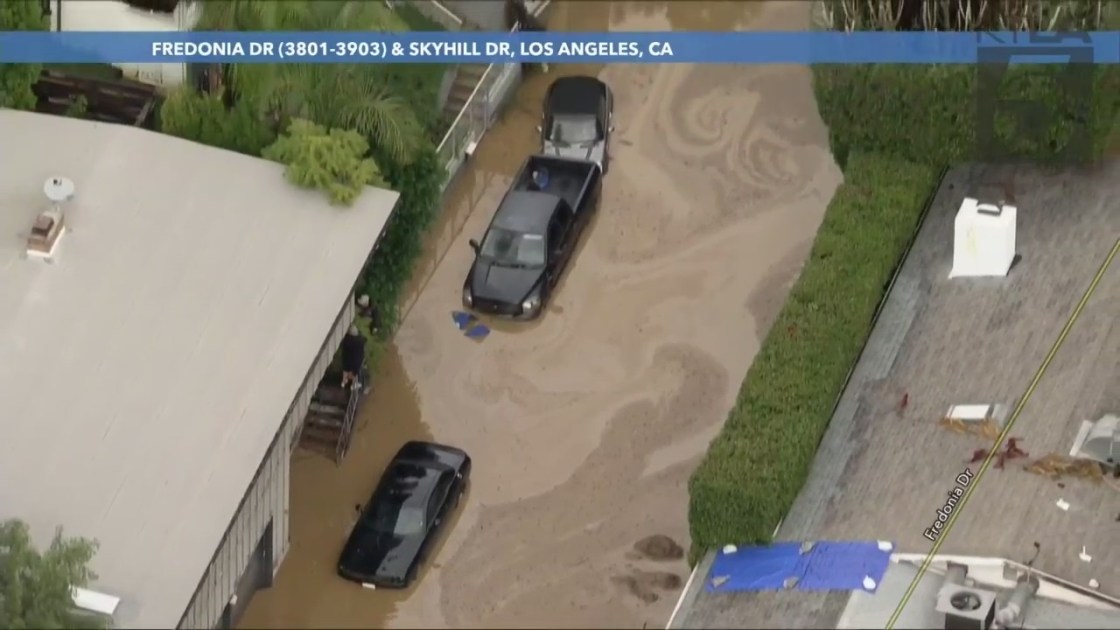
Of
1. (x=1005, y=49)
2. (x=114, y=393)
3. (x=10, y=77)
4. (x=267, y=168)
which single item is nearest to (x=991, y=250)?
(x=1005, y=49)

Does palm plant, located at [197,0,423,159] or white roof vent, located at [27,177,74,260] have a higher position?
palm plant, located at [197,0,423,159]

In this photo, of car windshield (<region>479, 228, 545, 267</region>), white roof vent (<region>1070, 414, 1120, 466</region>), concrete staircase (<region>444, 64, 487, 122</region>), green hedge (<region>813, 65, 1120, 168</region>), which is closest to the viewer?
white roof vent (<region>1070, 414, 1120, 466</region>)

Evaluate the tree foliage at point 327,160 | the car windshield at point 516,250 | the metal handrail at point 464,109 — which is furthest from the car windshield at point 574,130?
the tree foliage at point 327,160

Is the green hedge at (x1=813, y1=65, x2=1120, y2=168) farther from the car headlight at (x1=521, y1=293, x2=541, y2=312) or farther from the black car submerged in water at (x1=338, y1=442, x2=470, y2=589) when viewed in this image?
the black car submerged in water at (x1=338, y1=442, x2=470, y2=589)

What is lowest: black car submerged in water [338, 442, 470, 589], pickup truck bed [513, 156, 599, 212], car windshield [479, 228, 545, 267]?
black car submerged in water [338, 442, 470, 589]

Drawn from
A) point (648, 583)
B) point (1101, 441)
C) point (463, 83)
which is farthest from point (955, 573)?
point (463, 83)

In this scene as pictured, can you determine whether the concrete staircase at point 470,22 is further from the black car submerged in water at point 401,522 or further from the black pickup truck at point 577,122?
the black car submerged in water at point 401,522

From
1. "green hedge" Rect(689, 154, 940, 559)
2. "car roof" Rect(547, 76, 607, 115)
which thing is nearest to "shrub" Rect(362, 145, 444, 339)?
"car roof" Rect(547, 76, 607, 115)

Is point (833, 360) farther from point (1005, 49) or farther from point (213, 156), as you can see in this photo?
point (213, 156)
